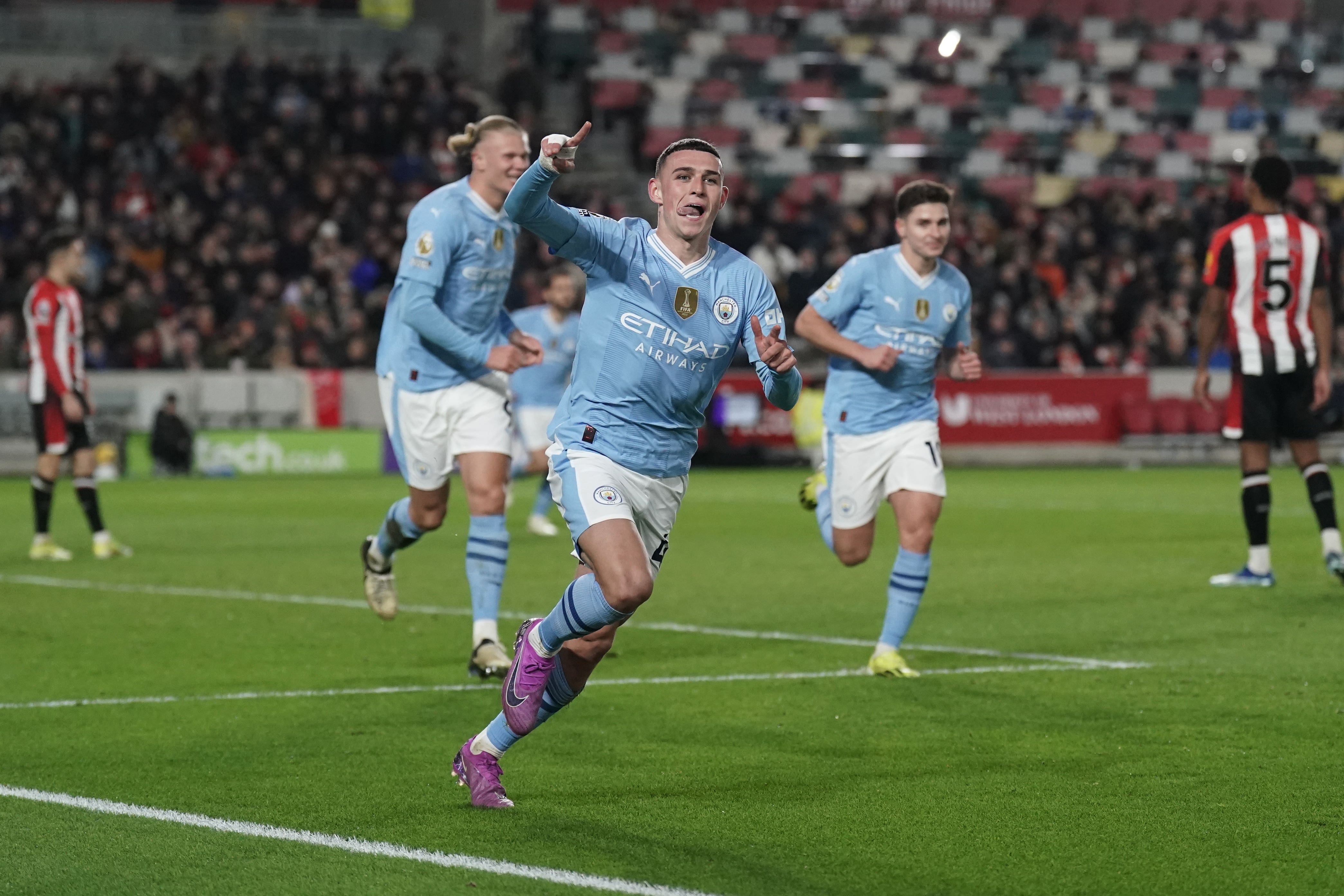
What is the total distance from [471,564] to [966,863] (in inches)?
166

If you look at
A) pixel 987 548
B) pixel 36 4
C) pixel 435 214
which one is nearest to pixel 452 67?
pixel 36 4

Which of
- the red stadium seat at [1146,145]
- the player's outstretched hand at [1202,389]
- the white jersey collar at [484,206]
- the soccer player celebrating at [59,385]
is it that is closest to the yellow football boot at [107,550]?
the soccer player celebrating at [59,385]

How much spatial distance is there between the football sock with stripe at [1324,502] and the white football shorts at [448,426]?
5591 mm

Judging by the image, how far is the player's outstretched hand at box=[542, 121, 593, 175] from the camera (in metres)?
5.52

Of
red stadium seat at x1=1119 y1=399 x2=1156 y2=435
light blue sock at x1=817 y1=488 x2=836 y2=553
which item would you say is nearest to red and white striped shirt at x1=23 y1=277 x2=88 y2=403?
light blue sock at x1=817 y1=488 x2=836 y2=553

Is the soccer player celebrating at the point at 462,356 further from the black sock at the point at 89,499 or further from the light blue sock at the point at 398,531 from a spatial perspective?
the black sock at the point at 89,499

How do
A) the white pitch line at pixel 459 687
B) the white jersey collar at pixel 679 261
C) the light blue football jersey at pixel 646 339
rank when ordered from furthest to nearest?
the white pitch line at pixel 459 687 < the white jersey collar at pixel 679 261 < the light blue football jersey at pixel 646 339

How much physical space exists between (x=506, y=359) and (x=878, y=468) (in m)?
1.93

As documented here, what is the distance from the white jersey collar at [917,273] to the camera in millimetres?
9086

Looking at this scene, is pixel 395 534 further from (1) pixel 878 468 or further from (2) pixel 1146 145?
(2) pixel 1146 145

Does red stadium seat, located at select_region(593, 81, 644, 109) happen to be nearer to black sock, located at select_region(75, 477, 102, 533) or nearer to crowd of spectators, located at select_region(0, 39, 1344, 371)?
crowd of spectators, located at select_region(0, 39, 1344, 371)

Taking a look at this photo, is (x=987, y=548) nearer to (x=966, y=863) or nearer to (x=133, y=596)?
(x=133, y=596)

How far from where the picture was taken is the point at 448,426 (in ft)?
29.7

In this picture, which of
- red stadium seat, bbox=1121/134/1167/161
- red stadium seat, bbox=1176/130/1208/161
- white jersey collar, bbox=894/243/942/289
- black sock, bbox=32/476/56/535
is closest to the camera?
white jersey collar, bbox=894/243/942/289
